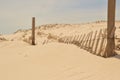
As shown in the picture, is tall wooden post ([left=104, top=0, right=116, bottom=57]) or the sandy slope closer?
the sandy slope

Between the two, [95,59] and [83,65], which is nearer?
[83,65]

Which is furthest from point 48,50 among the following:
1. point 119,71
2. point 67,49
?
point 119,71

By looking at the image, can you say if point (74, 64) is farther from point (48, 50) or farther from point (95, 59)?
point (48, 50)

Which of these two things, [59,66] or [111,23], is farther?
[111,23]

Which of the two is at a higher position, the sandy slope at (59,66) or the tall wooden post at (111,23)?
the tall wooden post at (111,23)

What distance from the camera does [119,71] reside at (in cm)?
468

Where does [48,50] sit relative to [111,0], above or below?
below

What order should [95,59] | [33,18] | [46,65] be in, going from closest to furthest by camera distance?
[46,65] → [95,59] → [33,18]

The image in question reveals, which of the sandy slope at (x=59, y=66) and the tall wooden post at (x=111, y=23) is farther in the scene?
the tall wooden post at (x=111, y=23)

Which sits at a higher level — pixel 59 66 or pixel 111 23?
pixel 111 23

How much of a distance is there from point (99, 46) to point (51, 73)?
2834 mm

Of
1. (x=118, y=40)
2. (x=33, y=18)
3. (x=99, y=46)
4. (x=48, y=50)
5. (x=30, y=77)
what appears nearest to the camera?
(x=30, y=77)

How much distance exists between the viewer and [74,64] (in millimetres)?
4922

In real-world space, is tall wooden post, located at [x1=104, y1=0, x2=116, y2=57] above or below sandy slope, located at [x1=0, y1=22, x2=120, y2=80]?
above
